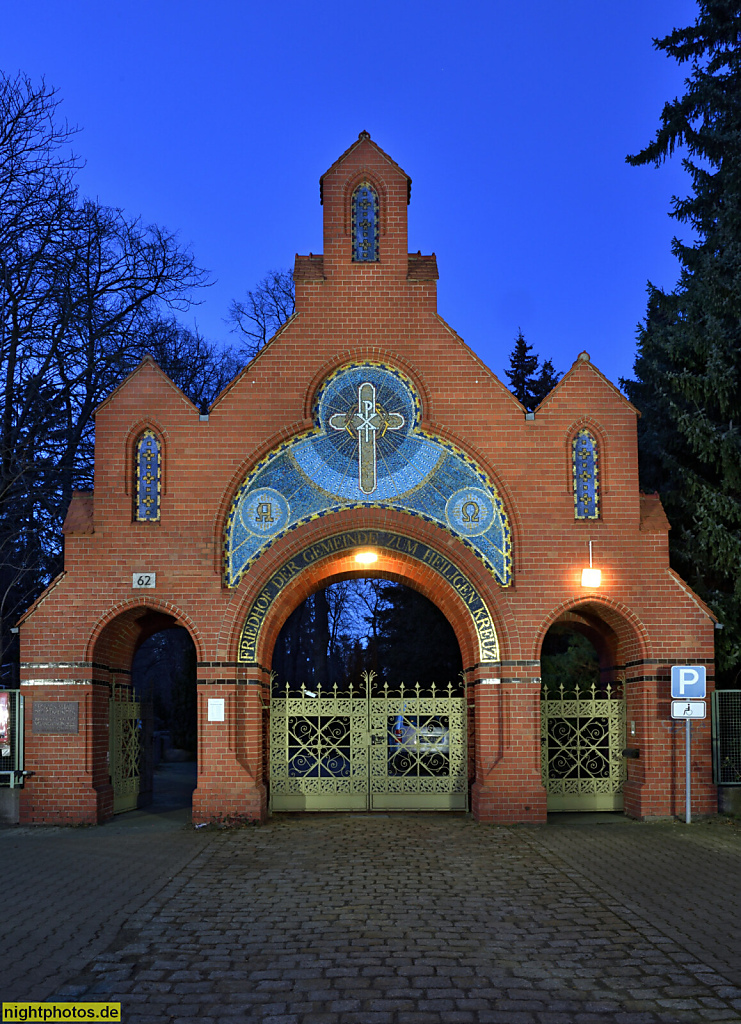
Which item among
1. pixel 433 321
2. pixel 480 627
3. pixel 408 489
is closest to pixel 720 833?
pixel 480 627

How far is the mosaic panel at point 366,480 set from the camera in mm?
16391

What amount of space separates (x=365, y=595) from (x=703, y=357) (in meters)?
34.5

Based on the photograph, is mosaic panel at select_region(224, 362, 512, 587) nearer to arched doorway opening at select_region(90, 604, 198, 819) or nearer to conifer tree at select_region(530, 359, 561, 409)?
arched doorway opening at select_region(90, 604, 198, 819)

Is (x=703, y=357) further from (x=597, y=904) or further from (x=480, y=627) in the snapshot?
(x=597, y=904)

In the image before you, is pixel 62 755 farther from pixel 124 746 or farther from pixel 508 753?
pixel 508 753

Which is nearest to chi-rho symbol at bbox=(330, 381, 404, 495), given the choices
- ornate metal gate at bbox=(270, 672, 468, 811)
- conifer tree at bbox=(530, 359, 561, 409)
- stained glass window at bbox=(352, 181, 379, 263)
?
stained glass window at bbox=(352, 181, 379, 263)

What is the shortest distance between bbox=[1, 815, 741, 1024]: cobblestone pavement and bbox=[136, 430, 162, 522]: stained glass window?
557 cm

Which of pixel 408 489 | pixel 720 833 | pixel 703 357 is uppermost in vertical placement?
pixel 703 357

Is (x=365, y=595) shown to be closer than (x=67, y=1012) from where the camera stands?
No

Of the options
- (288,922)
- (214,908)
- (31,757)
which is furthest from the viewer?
(31,757)

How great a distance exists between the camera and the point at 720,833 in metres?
14.5

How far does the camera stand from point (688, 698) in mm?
15367

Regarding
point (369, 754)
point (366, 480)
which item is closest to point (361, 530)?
point (366, 480)

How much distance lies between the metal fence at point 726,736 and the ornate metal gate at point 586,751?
154 centimetres
